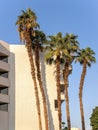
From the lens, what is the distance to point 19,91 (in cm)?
5712

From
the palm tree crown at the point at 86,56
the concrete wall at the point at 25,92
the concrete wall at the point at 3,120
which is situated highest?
the palm tree crown at the point at 86,56

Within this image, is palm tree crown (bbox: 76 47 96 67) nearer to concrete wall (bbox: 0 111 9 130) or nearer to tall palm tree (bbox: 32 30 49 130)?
tall palm tree (bbox: 32 30 49 130)

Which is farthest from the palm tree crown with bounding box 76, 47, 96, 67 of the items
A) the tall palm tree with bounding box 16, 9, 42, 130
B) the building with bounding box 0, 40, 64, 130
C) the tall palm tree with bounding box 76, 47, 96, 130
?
the tall palm tree with bounding box 16, 9, 42, 130

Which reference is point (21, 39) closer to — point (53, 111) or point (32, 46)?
point (32, 46)

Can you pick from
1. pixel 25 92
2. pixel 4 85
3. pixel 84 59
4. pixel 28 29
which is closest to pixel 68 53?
pixel 84 59

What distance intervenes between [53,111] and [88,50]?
11.6 meters

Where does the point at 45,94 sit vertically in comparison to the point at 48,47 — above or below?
below

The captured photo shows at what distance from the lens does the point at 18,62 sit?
5828 centimetres

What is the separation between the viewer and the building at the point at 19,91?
55562mm

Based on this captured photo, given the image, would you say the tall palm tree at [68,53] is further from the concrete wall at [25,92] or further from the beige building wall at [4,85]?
the beige building wall at [4,85]

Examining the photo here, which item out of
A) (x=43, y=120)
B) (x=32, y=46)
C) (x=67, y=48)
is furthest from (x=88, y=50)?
(x=43, y=120)

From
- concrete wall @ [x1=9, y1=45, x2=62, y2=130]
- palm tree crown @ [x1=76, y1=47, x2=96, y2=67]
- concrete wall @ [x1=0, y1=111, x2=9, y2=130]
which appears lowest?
concrete wall @ [x1=0, y1=111, x2=9, y2=130]

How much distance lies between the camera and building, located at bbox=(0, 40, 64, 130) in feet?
182

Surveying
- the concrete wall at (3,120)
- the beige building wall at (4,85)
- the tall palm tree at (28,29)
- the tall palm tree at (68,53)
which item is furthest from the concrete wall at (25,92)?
the tall palm tree at (28,29)
